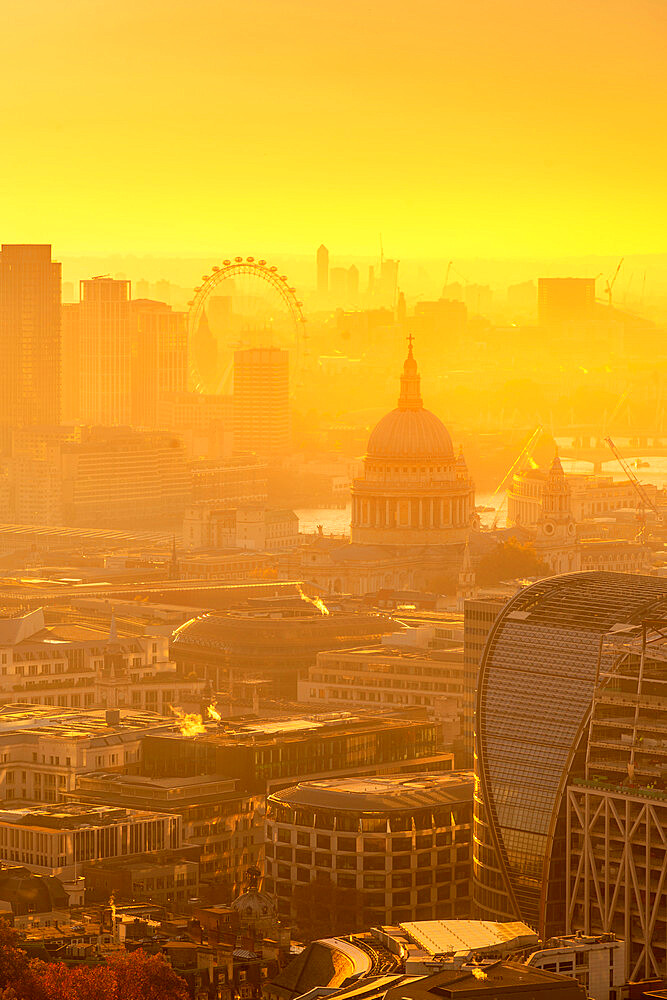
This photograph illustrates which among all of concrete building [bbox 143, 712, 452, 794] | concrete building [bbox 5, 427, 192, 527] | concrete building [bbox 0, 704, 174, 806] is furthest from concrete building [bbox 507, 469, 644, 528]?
concrete building [bbox 0, 704, 174, 806]

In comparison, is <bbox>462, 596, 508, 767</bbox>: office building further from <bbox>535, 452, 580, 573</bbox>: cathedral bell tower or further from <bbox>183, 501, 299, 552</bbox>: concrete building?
<bbox>183, 501, 299, 552</bbox>: concrete building

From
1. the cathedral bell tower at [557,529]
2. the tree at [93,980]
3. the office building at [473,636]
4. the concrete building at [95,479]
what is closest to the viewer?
the tree at [93,980]

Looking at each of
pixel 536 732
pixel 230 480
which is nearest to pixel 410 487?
pixel 230 480

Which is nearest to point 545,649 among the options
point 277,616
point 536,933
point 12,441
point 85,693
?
point 536,933

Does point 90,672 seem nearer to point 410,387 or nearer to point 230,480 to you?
point 410,387

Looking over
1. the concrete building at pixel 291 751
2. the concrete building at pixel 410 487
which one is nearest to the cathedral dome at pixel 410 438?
the concrete building at pixel 410 487

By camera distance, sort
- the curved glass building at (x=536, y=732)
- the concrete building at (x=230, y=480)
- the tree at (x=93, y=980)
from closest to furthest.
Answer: the tree at (x=93, y=980), the curved glass building at (x=536, y=732), the concrete building at (x=230, y=480)

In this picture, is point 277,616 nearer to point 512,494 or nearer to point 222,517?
point 222,517

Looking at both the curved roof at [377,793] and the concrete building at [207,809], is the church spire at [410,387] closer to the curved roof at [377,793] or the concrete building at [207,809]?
the concrete building at [207,809]
